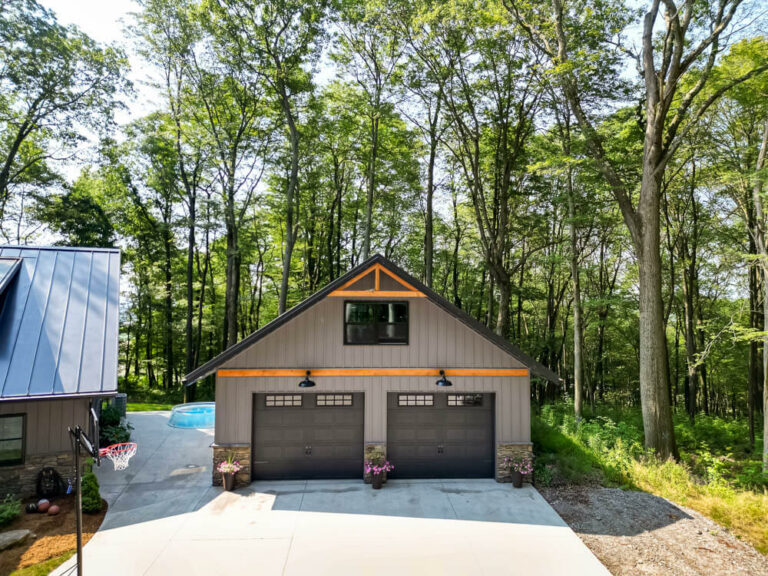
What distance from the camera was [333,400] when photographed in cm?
923

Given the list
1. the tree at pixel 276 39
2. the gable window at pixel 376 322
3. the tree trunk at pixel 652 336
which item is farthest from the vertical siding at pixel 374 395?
the tree at pixel 276 39

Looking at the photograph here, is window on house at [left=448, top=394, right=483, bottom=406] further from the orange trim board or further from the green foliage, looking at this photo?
the green foliage

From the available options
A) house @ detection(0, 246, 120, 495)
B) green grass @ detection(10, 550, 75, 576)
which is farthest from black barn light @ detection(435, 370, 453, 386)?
green grass @ detection(10, 550, 75, 576)

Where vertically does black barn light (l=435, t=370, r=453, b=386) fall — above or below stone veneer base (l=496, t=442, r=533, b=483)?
above

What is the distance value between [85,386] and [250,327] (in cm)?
1924

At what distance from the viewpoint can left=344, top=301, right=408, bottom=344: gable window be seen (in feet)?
30.5

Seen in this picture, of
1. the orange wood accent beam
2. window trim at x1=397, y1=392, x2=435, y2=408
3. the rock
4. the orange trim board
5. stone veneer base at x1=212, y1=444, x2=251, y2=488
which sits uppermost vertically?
the orange wood accent beam

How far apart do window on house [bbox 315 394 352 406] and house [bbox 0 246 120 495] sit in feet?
13.2

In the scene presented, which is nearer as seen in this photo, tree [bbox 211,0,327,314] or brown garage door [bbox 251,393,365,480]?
brown garage door [bbox 251,393,365,480]

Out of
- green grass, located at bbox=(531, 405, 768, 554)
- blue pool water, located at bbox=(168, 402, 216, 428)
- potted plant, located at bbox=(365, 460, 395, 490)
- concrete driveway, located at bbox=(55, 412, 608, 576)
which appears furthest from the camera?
blue pool water, located at bbox=(168, 402, 216, 428)

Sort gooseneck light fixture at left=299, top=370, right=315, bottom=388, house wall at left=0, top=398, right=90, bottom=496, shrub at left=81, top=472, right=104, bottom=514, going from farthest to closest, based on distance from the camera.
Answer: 1. gooseneck light fixture at left=299, top=370, right=315, bottom=388
2. house wall at left=0, top=398, right=90, bottom=496
3. shrub at left=81, top=472, right=104, bottom=514

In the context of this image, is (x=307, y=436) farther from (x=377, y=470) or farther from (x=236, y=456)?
(x=377, y=470)

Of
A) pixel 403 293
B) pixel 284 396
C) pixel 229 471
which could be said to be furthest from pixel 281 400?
pixel 403 293

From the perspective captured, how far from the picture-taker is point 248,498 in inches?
321
